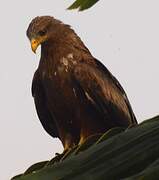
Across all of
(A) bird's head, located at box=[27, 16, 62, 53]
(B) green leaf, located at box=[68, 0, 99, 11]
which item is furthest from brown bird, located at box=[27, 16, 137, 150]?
(B) green leaf, located at box=[68, 0, 99, 11]

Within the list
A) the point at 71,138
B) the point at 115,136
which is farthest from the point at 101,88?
the point at 115,136

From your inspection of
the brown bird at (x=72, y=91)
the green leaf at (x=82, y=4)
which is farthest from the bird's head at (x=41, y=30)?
the green leaf at (x=82, y=4)

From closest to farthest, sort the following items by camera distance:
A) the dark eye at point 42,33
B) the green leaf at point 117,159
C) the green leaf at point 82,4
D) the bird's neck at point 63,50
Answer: the green leaf at point 117,159 < the green leaf at point 82,4 < the bird's neck at point 63,50 < the dark eye at point 42,33

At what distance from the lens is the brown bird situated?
620cm

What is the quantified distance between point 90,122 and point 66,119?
283mm

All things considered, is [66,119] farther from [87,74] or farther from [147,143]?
[147,143]

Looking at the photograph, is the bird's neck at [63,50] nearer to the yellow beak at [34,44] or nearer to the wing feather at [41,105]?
the yellow beak at [34,44]

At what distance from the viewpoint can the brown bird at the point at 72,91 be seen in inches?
244

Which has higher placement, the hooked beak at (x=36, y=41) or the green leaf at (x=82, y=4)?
the hooked beak at (x=36, y=41)

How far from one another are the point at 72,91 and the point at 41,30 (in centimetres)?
108

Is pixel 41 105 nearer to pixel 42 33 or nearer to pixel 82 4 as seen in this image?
pixel 42 33

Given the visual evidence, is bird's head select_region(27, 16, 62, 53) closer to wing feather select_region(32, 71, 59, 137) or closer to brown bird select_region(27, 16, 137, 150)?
brown bird select_region(27, 16, 137, 150)

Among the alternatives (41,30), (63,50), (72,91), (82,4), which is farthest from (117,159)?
(41,30)

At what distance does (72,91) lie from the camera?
6.20m
